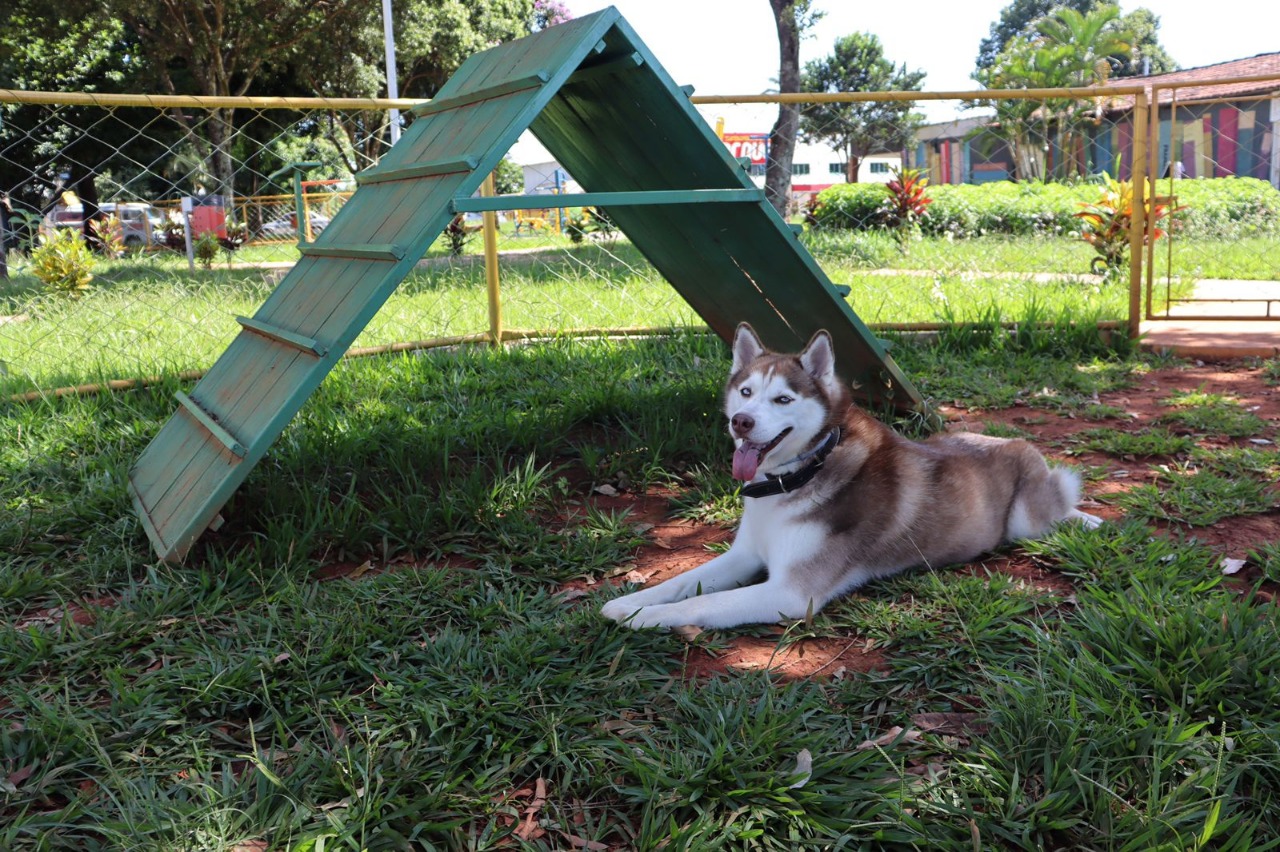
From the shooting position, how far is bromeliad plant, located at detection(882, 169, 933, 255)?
13267 millimetres

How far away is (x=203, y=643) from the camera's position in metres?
2.89

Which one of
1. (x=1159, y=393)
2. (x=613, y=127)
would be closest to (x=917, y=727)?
(x=613, y=127)

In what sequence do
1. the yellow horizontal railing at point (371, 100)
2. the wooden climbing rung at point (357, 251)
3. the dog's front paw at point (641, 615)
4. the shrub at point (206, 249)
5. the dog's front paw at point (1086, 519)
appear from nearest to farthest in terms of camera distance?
1. the dog's front paw at point (641, 615)
2. the wooden climbing rung at point (357, 251)
3. the dog's front paw at point (1086, 519)
4. the yellow horizontal railing at point (371, 100)
5. the shrub at point (206, 249)

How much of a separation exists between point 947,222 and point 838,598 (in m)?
14.0

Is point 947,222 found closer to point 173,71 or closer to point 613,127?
point 613,127

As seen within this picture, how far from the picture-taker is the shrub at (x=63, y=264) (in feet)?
30.9

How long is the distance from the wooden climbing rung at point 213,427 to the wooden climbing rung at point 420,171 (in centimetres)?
120

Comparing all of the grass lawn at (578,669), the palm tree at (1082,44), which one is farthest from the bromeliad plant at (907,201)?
the palm tree at (1082,44)

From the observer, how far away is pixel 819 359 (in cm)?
326

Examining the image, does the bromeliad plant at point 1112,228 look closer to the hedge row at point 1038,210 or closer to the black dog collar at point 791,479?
the hedge row at point 1038,210

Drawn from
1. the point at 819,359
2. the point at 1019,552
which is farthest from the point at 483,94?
the point at 1019,552

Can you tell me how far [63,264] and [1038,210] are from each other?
564 inches

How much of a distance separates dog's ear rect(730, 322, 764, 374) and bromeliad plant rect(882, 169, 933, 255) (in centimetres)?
1025

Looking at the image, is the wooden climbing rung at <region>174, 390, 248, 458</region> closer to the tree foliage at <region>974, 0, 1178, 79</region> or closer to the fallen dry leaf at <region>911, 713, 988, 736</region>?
the fallen dry leaf at <region>911, 713, 988, 736</region>
